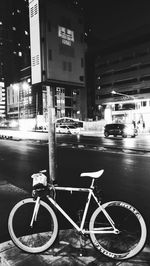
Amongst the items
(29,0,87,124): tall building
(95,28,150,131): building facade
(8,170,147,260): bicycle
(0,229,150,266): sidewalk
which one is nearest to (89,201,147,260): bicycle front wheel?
(8,170,147,260): bicycle

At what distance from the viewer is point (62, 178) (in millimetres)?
9672

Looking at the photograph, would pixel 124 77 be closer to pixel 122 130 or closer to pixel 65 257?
pixel 122 130

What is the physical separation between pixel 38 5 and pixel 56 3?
0.31 m

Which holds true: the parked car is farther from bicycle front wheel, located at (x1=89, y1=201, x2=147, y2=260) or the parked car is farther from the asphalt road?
bicycle front wheel, located at (x1=89, y1=201, x2=147, y2=260)

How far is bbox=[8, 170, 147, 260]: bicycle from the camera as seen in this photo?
11.7ft

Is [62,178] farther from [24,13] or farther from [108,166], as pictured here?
[24,13]

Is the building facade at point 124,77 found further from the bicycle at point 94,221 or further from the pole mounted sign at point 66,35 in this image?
the bicycle at point 94,221

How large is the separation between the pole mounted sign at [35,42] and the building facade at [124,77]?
9252 centimetres

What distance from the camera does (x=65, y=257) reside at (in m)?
3.66

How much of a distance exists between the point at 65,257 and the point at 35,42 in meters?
3.04

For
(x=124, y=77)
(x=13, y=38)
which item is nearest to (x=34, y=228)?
(x=124, y=77)

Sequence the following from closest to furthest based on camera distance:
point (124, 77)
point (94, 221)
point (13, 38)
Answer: point (94, 221)
point (124, 77)
point (13, 38)

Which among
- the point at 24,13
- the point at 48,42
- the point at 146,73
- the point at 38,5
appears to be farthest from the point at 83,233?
the point at 24,13

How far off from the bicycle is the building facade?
92.9 meters
